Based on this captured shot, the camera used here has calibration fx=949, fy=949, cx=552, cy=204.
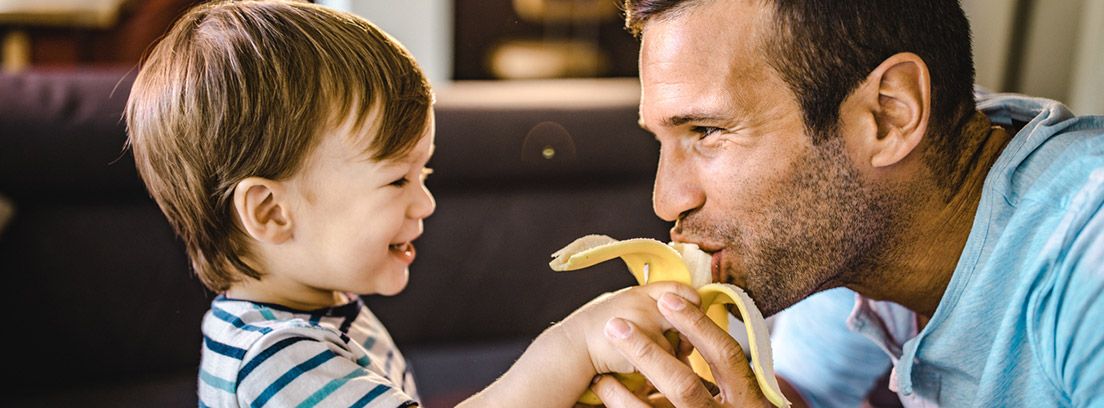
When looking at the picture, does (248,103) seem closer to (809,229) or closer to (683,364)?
(683,364)

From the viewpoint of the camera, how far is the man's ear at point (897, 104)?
1.11m

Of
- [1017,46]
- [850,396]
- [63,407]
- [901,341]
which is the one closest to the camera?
[901,341]

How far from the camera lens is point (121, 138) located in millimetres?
1724

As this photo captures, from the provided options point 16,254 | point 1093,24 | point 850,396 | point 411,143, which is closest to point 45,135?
point 16,254

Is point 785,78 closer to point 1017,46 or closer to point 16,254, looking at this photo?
point 16,254

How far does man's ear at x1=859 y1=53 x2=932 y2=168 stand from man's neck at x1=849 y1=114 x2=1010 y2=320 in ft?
0.31

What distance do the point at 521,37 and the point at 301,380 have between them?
2.82 meters

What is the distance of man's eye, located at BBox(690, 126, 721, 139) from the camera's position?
116 cm

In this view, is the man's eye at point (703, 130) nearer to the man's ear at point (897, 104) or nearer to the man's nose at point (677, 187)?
the man's nose at point (677, 187)

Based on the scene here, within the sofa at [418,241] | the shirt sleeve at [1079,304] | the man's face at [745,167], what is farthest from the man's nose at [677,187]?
the sofa at [418,241]

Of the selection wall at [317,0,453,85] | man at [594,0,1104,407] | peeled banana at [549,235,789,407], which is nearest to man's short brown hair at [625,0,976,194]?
man at [594,0,1104,407]

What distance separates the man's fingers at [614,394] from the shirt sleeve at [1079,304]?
43 cm

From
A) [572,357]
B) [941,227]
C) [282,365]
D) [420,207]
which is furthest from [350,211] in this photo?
[941,227]

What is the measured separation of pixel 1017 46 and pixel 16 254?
7.70ft
